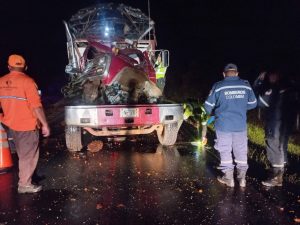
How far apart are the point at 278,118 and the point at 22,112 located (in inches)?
144

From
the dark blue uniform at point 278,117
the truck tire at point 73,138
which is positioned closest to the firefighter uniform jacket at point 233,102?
the dark blue uniform at point 278,117

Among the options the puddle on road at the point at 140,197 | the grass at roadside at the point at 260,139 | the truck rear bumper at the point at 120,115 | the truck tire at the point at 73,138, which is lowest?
the grass at roadside at the point at 260,139

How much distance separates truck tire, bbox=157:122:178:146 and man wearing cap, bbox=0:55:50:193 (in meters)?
3.19

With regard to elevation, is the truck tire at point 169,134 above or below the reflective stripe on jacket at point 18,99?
below

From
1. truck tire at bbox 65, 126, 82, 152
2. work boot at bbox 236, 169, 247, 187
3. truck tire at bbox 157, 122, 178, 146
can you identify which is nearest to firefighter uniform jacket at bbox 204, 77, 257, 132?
work boot at bbox 236, 169, 247, 187

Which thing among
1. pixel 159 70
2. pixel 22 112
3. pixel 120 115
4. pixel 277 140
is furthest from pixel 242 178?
pixel 159 70

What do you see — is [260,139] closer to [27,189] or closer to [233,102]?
[233,102]

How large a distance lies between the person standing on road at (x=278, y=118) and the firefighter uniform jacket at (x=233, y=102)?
290mm

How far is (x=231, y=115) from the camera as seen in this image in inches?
189

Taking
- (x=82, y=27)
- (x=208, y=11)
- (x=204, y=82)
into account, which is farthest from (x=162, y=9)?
(x=82, y=27)

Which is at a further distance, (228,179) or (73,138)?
(73,138)

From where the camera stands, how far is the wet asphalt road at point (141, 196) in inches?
150

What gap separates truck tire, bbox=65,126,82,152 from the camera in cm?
668

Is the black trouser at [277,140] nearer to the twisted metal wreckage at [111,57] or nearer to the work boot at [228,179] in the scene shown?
the work boot at [228,179]
